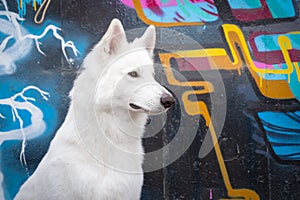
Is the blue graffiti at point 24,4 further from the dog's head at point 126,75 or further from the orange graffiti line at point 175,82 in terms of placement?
the orange graffiti line at point 175,82

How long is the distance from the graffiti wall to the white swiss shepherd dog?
0.12m

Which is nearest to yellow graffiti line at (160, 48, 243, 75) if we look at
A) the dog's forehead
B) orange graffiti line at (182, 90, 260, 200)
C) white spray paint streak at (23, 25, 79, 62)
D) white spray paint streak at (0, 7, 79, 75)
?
orange graffiti line at (182, 90, 260, 200)

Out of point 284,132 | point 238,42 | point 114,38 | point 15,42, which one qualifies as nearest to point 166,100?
point 114,38

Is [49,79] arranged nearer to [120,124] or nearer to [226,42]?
[120,124]

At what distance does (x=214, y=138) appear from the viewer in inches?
146

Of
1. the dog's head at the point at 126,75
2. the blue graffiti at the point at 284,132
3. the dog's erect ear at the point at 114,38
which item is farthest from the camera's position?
the blue graffiti at the point at 284,132

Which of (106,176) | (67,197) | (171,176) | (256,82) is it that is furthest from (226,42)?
(67,197)

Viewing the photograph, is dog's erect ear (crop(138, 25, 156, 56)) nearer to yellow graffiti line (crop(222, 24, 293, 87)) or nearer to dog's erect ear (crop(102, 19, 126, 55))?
dog's erect ear (crop(102, 19, 126, 55))

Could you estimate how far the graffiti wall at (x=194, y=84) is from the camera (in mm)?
3666

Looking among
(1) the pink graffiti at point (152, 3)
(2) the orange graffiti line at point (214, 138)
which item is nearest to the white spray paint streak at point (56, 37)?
(1) the pink graffiti at point (152, 3)

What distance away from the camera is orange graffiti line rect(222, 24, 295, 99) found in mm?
3662

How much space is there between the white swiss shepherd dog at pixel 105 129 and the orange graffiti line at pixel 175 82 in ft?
0.42

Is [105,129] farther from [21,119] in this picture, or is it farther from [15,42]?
[15,42]

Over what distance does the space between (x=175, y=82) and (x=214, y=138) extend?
1.94 ft
